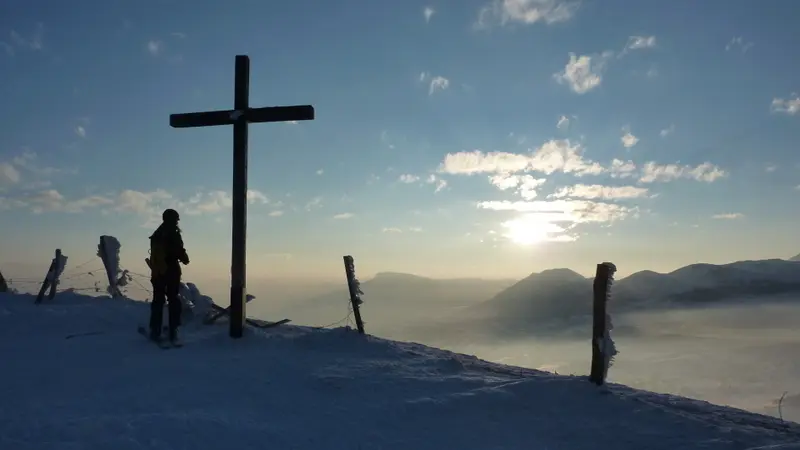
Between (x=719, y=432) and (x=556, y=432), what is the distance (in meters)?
2.15

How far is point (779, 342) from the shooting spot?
158 metres

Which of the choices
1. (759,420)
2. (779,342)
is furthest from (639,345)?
(759,420)

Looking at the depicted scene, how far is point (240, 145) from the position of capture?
11.5 meters

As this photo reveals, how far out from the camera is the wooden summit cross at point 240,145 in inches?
443

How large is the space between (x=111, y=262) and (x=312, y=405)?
10581 mm

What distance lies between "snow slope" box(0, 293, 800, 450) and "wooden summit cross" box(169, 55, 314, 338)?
0.85 m

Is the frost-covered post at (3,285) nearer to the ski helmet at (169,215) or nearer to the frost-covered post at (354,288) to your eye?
the ski helmet at (169,215)

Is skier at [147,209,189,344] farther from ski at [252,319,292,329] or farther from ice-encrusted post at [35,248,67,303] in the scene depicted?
ice-encrusted post at [35,248,67,303]

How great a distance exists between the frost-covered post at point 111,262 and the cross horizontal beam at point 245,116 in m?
5.56

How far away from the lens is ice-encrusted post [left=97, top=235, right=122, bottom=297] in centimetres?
1534

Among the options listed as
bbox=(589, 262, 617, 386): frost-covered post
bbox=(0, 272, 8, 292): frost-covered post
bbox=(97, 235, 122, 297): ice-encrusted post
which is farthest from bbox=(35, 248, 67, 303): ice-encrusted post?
bbox=(589, 262, 617, 386): frost-covered post

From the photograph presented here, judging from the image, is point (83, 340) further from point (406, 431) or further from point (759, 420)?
point (759, 420)

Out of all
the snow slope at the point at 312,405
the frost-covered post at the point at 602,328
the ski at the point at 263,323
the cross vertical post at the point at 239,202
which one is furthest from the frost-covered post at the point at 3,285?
the frost-covered post at the point at 602,328

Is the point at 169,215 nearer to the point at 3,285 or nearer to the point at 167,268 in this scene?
the point at 167,268
